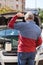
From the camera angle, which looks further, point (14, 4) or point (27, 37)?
point (14, 4)

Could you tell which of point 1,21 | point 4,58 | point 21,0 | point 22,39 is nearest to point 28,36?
point 22,39

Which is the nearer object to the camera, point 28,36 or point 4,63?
point 28,36

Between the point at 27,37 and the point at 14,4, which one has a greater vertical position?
the point at 27,37

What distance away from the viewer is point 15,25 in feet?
17.5

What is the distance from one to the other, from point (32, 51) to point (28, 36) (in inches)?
10.8

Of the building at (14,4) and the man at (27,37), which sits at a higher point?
the man at (27,37)

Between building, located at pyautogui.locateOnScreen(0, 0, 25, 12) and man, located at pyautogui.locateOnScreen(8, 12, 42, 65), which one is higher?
man, located at pyautogui.locateOnScreen(8, 12, 42, 65)

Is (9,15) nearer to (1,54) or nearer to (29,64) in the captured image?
(1,54)

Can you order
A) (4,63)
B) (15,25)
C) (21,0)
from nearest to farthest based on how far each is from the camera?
(15,25) → (4,63) → (21,0)


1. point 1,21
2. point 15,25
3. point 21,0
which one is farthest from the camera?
point 21,0

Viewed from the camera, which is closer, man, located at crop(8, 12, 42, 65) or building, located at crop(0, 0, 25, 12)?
man, located at crop(8, 12, 42, 65)

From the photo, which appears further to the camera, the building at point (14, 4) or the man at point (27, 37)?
the building at point (14, 4)

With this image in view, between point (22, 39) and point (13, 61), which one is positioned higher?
point (22, 39)

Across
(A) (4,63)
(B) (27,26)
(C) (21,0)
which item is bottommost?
(C) (21,0)
